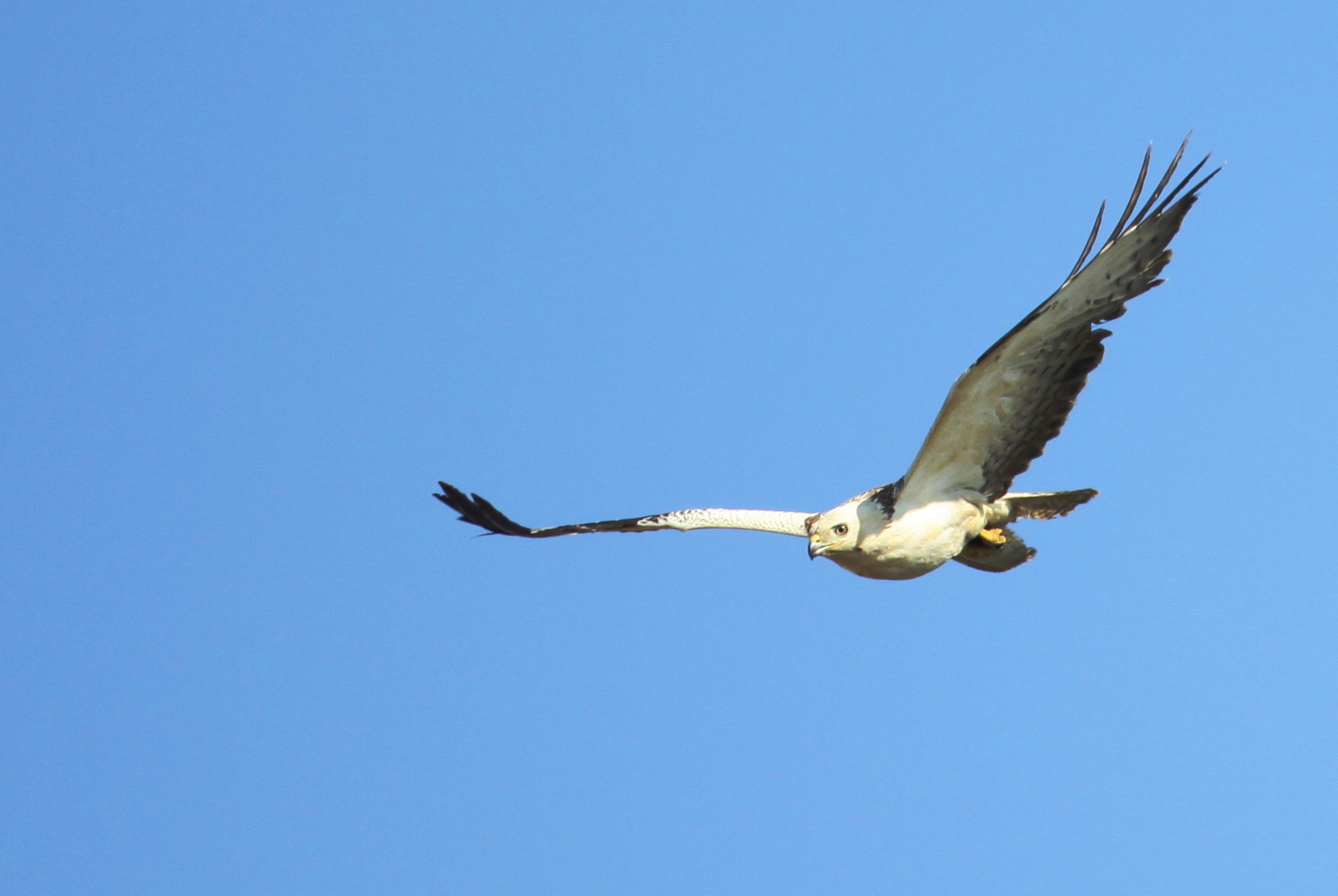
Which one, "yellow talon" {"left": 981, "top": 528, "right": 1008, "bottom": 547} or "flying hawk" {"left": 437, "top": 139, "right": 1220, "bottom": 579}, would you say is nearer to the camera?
"flying hawk" {"left": 437, "top": 139, "right": 1220, "bottom": 579}

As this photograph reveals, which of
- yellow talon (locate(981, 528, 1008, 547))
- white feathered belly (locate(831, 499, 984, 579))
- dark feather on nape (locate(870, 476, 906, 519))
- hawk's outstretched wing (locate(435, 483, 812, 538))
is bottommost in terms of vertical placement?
white feathered belly (locate(831, 499, 984, 579))

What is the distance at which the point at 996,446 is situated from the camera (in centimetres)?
938

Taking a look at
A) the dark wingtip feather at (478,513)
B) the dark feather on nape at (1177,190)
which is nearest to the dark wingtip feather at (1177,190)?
the dark feather on nape at (1177,190)

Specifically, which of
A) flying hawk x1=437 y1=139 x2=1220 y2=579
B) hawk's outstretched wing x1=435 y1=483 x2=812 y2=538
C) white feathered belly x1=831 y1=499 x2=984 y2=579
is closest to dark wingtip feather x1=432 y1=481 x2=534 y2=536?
hawk's outstretched wing x1=435 y1=483 x2=812 y2=538

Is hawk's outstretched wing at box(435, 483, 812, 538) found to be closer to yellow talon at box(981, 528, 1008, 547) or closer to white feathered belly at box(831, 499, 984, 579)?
white feathered belly at box(831, 499, 984, 579)

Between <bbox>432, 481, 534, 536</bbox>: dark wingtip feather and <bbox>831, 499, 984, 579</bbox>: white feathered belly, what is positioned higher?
<bbox>432, 481, 534, 536</bbox>: dark wingtip feather

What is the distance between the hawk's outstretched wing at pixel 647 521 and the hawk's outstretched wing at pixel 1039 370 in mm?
902

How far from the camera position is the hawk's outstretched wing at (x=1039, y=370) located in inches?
340

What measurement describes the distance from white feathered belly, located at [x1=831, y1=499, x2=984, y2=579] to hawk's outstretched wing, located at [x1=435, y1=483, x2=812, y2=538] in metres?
0.45

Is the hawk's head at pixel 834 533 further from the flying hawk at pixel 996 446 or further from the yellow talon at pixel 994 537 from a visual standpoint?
the yellow talon at pixel 994 537

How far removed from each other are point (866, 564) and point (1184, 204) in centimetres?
295

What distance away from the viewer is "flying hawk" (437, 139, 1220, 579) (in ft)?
28.3

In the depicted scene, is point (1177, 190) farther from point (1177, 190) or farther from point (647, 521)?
point (647, 521)

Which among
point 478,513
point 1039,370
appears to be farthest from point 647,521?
point 1039,370
